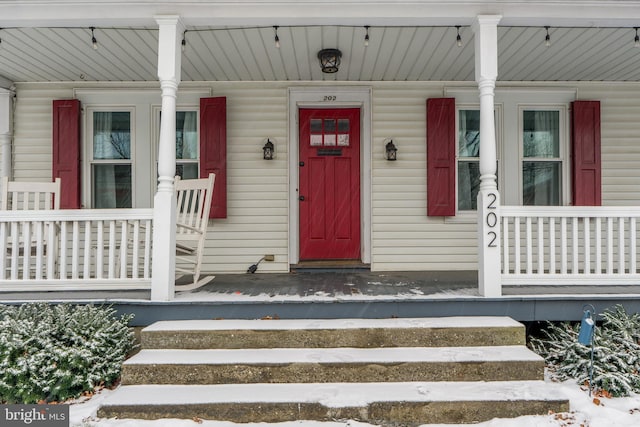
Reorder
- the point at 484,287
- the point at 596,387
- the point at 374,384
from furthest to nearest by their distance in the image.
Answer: the point at 484,287 → the point at 596,387 → the point at 374,384

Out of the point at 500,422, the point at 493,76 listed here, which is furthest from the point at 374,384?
the point at 493,76

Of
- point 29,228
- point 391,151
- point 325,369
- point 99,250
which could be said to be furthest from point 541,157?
point 29,228

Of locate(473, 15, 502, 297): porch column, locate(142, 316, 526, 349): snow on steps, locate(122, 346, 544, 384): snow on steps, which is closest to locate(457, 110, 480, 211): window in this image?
locate(473, 15, 502, 297): porch column

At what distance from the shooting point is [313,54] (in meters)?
4.30

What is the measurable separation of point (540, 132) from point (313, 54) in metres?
2.91

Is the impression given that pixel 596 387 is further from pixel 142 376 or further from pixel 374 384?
pixel 142 376

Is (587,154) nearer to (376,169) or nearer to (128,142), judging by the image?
(376,169)

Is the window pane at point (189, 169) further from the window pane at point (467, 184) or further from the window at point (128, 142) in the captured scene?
the window pane at point (467, 184)

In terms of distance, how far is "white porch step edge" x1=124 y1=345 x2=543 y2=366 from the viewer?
2.62 meters

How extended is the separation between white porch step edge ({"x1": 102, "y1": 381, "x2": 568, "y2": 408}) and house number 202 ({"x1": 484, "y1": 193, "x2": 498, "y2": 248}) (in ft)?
3.48

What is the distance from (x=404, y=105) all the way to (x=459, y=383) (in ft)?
11.2

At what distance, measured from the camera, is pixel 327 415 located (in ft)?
7.62

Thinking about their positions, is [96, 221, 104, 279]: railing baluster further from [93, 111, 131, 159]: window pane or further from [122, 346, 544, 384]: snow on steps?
[93, 111, 131, 159]: window pane

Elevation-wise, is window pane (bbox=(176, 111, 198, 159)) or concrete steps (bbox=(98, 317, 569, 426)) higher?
window pane (bbox=(176, 111, 198, 159))
